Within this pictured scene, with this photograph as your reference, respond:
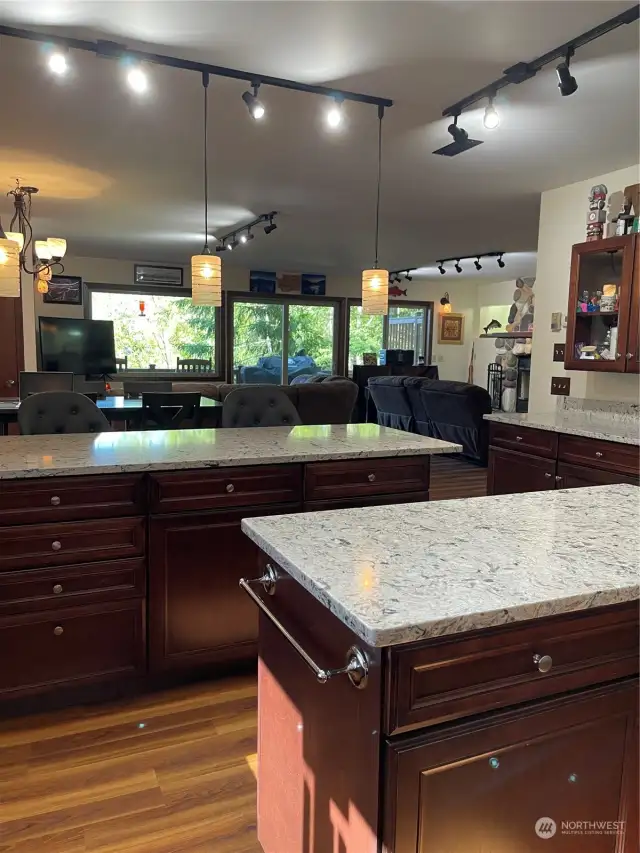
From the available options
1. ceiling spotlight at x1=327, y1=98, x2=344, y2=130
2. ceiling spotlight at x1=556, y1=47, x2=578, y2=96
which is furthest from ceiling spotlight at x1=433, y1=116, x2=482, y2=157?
ceiling spotlight at x1=556, y1=47, x2=578, y2=96

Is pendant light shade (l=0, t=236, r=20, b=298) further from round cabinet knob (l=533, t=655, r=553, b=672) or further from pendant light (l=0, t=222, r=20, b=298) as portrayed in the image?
round cabinet knob (l=533, t=655, r=553, b=672)

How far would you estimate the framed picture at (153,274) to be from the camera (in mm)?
9055

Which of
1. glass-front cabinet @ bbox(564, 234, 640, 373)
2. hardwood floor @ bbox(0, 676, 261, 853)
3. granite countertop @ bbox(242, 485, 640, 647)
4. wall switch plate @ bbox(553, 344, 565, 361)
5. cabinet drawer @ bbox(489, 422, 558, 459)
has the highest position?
glass-front cabinet @ bbox(564, 234, 640, 373)

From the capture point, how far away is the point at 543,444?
3.61 meters

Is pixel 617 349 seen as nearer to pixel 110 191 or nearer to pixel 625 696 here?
pixel 625 696

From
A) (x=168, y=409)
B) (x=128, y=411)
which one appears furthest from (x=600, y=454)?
(x=128, y=411)

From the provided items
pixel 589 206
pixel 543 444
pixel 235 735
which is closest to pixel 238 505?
pixel 235 735

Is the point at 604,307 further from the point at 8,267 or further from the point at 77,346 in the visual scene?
the point at 77,346

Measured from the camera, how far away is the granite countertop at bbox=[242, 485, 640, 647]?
3.18 ft

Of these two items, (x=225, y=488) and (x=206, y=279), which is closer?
(x=225, y=488)

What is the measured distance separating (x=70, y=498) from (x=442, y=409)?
534 cm

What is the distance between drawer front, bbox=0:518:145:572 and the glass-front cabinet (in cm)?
297

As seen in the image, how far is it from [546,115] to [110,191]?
3.37 m

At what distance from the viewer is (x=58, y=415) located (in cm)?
281
